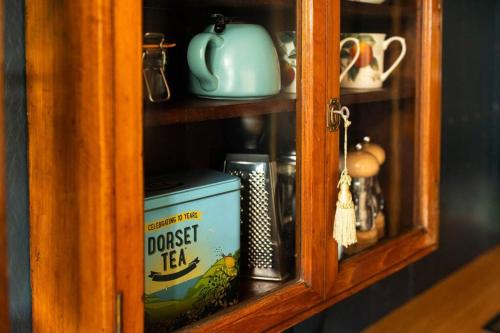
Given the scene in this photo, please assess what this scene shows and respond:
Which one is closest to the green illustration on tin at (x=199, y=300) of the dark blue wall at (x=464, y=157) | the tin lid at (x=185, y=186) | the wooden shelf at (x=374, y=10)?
the tin lid at (x=185, y=186)

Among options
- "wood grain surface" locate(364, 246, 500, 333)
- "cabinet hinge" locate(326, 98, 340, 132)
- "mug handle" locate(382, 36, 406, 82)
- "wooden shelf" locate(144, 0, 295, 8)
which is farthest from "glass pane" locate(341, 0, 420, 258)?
"wood grain surface" locate(364, 246, 500, 333)

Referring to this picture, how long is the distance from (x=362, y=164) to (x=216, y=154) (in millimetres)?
393

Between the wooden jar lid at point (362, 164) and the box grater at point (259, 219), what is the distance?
0.19 metres

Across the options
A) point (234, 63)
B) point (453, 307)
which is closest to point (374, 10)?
point (234, 63)

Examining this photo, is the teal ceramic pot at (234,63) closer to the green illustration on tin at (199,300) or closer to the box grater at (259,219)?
the box grater at (259,219)

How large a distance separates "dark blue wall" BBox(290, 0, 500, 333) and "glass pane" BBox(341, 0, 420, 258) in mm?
359

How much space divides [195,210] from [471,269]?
4.05 feet

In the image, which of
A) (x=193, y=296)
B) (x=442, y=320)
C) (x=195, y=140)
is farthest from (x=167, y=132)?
(x=442, y=320)

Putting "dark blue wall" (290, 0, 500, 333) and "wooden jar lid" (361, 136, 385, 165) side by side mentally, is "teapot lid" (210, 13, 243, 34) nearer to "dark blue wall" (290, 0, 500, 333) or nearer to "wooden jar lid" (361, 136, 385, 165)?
"wooden jar lid" (361, 136, 385, 165)

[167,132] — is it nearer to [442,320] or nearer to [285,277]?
[285,277]

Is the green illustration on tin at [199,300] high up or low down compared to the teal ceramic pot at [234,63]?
down

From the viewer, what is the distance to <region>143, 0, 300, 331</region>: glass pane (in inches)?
35.0

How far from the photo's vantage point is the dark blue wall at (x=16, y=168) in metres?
0.91

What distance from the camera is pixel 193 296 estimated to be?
3.18 feet
